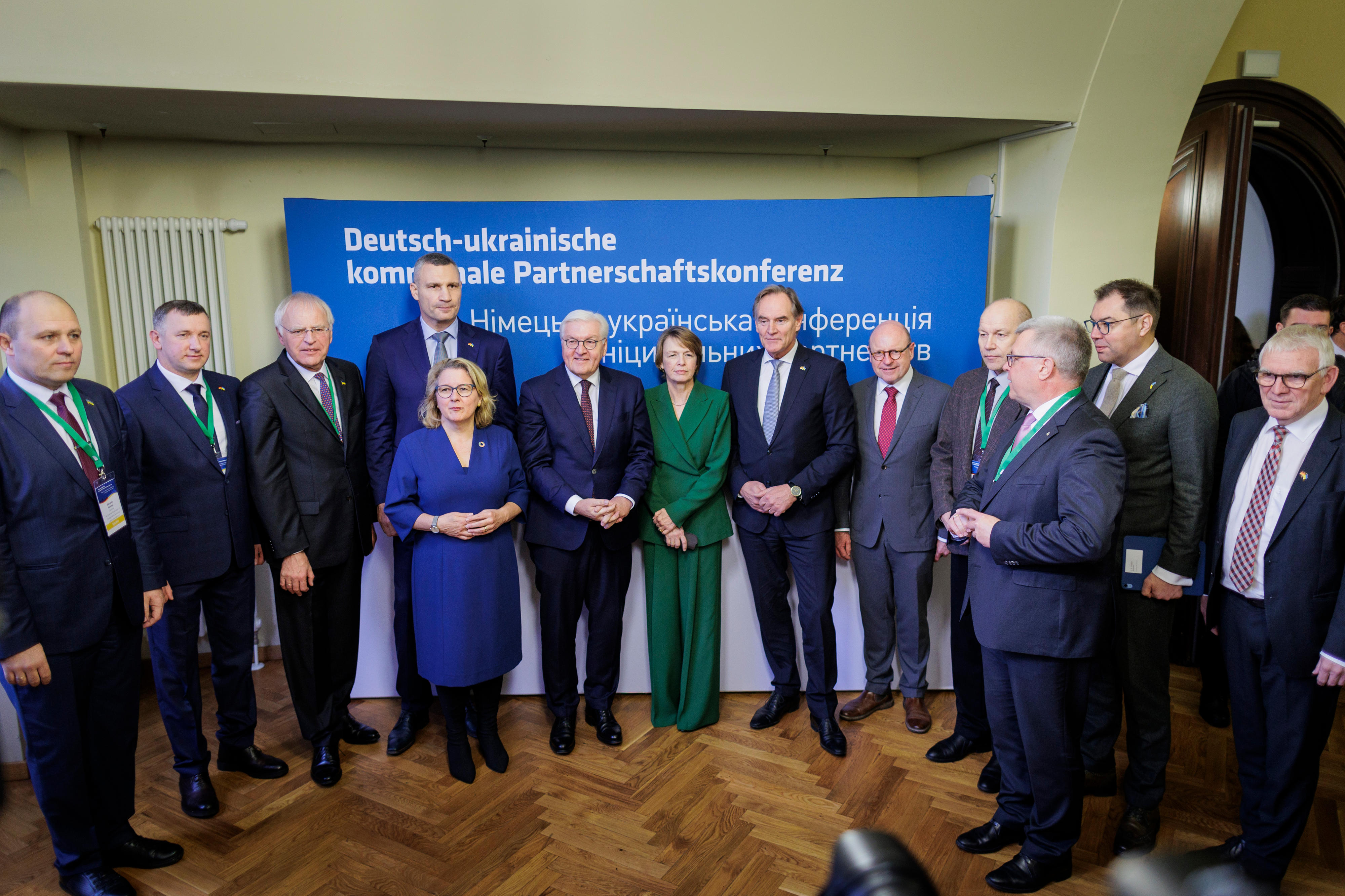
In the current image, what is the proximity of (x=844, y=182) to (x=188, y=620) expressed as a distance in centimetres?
422

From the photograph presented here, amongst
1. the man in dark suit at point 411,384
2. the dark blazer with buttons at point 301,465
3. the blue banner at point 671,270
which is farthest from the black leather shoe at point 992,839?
the dark blazer with buttons at point 301,465

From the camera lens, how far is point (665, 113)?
3.85m

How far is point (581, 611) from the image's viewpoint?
377 centimetres

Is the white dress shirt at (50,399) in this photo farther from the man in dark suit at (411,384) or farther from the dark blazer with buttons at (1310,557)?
the dark blazer with buttons at (1310,557)

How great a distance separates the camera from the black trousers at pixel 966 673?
3.40m

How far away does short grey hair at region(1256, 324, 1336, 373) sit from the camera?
2.46 metres

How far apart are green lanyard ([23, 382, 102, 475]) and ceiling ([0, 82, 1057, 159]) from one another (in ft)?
4.96

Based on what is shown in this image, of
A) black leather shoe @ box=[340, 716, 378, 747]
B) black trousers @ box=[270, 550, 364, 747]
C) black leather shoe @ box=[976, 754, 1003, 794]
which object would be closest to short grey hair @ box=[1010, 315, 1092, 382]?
black leather shoe @ box=[976, 754, 1003, 794]

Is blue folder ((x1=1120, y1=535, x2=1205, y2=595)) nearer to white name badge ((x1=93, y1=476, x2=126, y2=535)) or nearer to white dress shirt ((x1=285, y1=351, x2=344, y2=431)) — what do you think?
white dress shirt ((x1=285, y1=351, x2=344, y2=431))

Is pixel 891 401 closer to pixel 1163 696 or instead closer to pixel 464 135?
pixel 1163 696

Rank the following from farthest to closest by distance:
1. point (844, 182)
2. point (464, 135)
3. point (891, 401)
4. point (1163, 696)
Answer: point (844, 182) < point (464, 135) < point (891, 401) < point (1163, 696)

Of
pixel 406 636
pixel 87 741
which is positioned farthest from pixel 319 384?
pixel 87 741

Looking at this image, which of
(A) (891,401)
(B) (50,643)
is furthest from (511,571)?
(A) (891,401)

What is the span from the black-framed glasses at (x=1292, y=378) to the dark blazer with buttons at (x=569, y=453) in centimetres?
230
